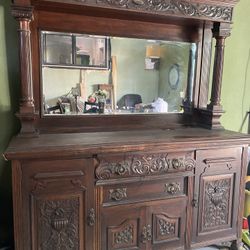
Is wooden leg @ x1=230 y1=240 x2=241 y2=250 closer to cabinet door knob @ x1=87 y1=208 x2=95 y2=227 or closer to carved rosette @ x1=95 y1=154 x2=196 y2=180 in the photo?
carved rosette @ x1=95 y1=154 x2=196 y2=180

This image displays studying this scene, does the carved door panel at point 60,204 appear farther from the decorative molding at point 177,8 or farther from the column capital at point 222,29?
the column capital at point 222,29

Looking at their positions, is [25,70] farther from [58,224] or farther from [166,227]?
[166,227]

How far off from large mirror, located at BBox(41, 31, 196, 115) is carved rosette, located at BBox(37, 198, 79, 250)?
64cm

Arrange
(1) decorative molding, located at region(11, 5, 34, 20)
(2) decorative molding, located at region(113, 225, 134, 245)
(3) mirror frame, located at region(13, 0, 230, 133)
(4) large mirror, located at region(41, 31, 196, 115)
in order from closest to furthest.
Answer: (1) decorative molding, located at region(11, 5, 34, 20)
(2) decorative molding, located at region(113, 225, 134, 245)
(3) mirror frame, located at region(13, 0, 230, 133)
(4) large mirror, located at region(41, 31, 196, 115)

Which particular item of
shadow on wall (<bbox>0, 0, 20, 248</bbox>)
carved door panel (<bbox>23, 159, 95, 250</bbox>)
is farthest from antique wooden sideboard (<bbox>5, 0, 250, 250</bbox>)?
shadow on wall (<bbox>0, 0, 20, 248</bbox>)

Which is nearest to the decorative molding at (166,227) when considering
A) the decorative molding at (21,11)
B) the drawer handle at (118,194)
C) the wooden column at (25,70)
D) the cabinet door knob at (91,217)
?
the drawer handle at (118,194)

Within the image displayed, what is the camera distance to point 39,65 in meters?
1.79

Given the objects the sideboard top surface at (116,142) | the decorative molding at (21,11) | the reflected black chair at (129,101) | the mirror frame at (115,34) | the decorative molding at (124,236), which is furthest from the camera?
the reflected black chair at (129,101)

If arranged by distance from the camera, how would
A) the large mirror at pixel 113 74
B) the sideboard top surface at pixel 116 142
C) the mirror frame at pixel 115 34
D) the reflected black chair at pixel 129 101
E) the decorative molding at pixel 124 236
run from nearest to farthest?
1. the sideboard top surface at pixel 116 142
2. the decorative molding at pixel 124 236
3. the mirror frame at pixel 115 34
4. the large mirror at pixel 113 74
5. the reflected black chair at pixel 129 101

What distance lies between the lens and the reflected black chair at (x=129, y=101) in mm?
2033

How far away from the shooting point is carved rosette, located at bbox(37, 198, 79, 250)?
1486 mm

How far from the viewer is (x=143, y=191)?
165 centimetres

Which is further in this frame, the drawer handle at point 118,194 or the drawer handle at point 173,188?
the drawer handle at point 173,188

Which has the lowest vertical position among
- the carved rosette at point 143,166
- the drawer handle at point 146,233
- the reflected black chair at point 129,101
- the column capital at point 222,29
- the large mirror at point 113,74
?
the drawer handle at point 146,233
